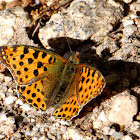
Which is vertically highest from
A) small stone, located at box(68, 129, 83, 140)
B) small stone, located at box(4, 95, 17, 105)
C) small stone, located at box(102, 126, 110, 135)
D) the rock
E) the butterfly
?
the rock

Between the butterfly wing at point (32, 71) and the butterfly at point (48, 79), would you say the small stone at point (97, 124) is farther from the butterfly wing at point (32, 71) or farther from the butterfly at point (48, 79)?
the butterfly wing at point (32, 71)

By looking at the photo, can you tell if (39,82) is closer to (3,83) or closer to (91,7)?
(3,83)

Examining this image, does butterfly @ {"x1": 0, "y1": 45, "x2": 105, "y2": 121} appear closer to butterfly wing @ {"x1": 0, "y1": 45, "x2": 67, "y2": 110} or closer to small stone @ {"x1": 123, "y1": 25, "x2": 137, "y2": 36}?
butterfly wing @ {"x1": 0, "y1": 45, "x2": 67, "y2": 110}

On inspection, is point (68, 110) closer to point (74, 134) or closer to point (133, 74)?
point (74, 134)

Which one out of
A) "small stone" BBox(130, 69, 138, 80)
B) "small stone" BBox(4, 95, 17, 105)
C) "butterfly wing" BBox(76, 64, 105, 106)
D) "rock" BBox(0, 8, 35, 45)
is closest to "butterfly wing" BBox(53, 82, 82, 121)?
"butterfly wing" BBox(76, 64, 105, 106)

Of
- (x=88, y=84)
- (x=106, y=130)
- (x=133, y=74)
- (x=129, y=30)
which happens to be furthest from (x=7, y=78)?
(x=129, y=30)

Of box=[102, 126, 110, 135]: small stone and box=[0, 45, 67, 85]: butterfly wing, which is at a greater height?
box=[0, 45, 67, 85]: butterfly wing

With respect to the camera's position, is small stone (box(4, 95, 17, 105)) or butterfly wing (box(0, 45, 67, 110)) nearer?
butterfly wing (box(0, 45, 67, 110))

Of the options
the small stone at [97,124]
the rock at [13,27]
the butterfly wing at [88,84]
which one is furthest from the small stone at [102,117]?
the rock at [13,27]
